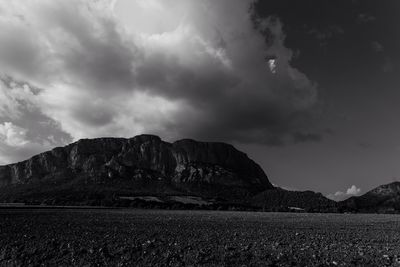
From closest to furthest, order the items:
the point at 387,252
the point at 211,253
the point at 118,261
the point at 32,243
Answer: the point at 118,261 < the point at 211,253 < the point at 387,252 < the point at 32,243

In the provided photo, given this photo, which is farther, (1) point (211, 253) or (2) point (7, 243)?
(2) point (7, 243)

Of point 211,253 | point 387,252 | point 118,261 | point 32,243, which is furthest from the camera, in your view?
point 32,243

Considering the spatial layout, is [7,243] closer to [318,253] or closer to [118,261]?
[118,261]

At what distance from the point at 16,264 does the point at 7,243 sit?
736cm

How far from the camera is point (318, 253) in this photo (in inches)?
965

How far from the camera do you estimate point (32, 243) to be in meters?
28.2

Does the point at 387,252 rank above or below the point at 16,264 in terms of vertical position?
above

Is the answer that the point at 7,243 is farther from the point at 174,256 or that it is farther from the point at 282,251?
the point at 282,251

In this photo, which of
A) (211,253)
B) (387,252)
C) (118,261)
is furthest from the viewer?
(387,252)

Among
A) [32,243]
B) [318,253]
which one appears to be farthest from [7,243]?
[318,253]

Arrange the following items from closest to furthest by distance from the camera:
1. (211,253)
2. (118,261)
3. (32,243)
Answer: (118,261) < (211,253) < (32,243)

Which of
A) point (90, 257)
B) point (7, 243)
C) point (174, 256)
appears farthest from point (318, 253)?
point (7, 243)

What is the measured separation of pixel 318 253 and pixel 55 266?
14.7 metres

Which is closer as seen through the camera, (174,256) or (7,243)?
(174,256)
